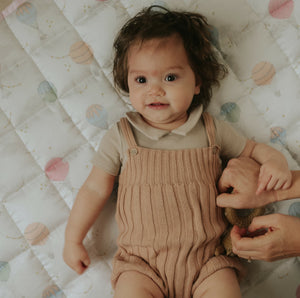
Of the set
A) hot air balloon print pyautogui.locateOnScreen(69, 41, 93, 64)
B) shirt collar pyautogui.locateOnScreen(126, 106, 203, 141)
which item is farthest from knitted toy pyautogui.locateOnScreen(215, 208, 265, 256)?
hot air balloon print pyautogui.locateOnScreen(69, 41, 93, 64)

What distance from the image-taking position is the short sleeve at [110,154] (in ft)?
3.52

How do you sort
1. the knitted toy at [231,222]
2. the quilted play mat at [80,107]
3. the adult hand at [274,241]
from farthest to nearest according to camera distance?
the quilted play mat at [80,107]
the knitted toy at [231,222]
the adult hand at [274,241]

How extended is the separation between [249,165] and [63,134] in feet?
1.97

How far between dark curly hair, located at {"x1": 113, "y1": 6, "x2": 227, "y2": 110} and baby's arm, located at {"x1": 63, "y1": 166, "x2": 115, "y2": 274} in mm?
316

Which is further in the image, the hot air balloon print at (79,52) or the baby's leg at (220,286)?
the hot air balloon print at (79,52)

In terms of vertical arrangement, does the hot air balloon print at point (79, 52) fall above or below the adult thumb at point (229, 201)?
above

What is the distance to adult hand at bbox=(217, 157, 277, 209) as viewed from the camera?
38.5 inches

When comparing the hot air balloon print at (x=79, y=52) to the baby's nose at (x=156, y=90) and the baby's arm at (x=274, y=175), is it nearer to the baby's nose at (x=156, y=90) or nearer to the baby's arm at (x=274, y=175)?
the baby's nose at (x=156, y=90)

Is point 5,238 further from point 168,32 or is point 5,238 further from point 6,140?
point 168,32

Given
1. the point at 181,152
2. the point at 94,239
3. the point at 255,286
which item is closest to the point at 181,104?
the point at 181,152

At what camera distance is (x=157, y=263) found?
100cm

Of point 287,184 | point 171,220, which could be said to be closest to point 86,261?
point 171,220

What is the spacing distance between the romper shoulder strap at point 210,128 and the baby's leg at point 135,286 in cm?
44

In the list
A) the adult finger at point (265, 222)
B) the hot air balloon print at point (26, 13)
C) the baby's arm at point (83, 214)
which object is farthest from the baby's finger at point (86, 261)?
the hot air balloon print at point (26, 13)
